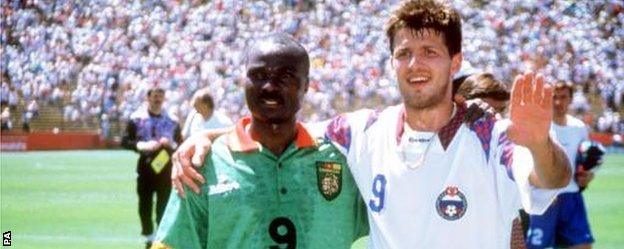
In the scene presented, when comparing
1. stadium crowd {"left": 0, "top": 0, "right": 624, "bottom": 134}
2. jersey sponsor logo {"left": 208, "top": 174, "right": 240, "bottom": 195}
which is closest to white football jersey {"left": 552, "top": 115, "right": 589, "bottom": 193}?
jersey sponsor logo {"left": 208, "top": 174, "right": 240, "bottom": 195}

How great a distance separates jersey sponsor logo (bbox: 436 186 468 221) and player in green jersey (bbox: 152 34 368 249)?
39 centimetres

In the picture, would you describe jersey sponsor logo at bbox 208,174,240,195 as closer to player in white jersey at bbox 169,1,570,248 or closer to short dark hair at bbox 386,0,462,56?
player in white jersey at bbox 169,1,570,248

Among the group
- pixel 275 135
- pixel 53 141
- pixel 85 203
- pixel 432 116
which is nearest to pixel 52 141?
pixel 53 141

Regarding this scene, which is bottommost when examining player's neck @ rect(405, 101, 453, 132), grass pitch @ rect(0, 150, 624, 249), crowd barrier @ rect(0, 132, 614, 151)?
grass pitch @ rect(0, 150, 624, 249)

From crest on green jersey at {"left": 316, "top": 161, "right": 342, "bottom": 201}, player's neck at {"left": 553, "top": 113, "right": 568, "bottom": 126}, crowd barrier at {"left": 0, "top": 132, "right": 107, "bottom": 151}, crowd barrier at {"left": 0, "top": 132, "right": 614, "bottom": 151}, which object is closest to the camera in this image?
crest on green jersey at {"left": 316, "top": 161, "right": 342, "bottom": 201}

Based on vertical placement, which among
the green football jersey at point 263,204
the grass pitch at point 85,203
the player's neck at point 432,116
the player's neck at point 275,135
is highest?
the player's neck at point 432,116

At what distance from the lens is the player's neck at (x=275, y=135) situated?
3.66m

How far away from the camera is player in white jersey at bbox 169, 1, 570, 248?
3.41 m

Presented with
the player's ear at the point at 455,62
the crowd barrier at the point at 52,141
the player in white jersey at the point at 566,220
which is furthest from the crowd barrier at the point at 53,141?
the player's ear at the point at 455,62

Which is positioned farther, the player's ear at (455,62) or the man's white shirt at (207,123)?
the man's white shirt at (207,123)

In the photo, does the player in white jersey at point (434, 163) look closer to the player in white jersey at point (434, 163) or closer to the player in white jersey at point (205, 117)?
the player in white jersey at point (434, 163)

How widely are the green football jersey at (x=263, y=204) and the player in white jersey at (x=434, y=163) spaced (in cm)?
13

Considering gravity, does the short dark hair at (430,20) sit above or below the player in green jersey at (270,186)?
above

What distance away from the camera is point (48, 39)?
34688mm
